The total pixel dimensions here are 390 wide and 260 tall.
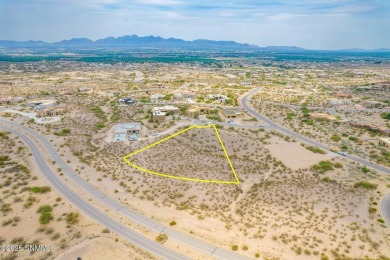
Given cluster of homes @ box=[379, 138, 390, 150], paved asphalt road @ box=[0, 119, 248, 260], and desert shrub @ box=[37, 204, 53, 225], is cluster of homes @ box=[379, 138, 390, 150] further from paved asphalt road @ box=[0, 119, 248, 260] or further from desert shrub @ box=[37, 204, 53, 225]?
desert shrub @ box=[37, 204, 53, 225]

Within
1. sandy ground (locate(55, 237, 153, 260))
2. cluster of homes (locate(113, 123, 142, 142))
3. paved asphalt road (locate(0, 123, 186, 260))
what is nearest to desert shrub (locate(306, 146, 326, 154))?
cluster of homes (locate(113, 123, 142, 142))

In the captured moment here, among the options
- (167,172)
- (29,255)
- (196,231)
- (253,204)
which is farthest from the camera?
(167,172)

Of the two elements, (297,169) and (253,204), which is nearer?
(253,204)

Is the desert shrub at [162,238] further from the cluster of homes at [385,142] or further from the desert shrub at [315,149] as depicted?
the cluster of homes at [385,142]

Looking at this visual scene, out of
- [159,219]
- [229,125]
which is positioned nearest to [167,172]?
[159,219]

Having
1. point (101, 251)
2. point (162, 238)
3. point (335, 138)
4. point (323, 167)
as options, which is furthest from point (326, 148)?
point (101, 251)

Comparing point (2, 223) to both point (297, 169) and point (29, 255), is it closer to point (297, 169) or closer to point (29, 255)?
point (29, 255)

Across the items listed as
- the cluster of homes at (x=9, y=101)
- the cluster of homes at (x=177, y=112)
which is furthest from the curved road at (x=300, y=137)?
the cluster of homes at (x=9, y=101)

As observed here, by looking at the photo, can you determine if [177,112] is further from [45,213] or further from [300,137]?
[45,213]
